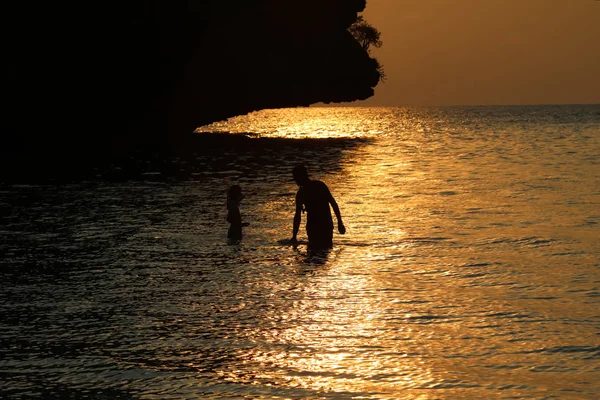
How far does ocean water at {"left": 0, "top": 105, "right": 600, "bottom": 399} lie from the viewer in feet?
27.6

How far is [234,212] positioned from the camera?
58.6 feet

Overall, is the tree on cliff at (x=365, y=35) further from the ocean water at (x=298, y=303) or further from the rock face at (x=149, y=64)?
the ocean water at (x=298, y=303)

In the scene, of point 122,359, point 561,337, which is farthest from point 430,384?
point 122,359

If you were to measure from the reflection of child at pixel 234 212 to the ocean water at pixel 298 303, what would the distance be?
0.32 meters

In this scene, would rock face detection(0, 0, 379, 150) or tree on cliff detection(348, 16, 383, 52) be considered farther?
tree on cliff detection(348, 16, 383, 52)

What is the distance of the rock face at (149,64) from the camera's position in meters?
44.5

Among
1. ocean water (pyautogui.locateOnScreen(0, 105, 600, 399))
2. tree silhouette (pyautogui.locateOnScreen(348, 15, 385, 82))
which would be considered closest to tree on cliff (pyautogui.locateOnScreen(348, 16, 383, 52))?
tree silhouette (pyautogui.locateOnScreen(348, 15, 385, 82))

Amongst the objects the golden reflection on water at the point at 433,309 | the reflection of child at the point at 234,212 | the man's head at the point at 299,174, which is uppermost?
the man's head at the point at 299,174

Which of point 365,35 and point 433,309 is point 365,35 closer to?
point 365,35

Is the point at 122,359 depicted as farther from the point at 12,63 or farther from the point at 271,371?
the point at 12,63

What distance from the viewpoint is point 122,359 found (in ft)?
29.9

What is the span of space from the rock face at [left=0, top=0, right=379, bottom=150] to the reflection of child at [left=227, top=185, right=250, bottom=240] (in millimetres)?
28974

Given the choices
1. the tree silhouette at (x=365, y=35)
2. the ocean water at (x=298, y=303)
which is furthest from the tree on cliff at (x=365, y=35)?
the ocean water at (x=298, y=303)

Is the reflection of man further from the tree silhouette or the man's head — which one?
the tree silhouette
